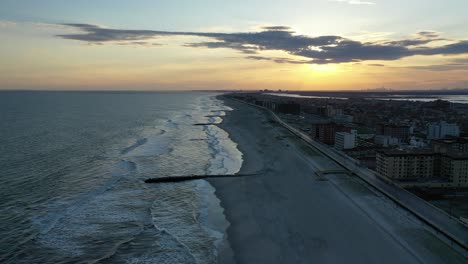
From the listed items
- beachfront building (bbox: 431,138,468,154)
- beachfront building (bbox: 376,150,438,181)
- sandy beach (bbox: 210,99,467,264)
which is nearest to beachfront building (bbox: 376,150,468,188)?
beachfront building (bbox: 376,150,438,181)

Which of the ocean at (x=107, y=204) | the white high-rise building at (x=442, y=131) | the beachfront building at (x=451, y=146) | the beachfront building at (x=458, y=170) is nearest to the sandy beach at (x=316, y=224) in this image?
the ocean at (x=107, y=204)

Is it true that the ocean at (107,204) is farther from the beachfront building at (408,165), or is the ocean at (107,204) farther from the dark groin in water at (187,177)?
the beachfront building at (408,165)

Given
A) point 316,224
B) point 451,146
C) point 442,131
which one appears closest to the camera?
point 316,224

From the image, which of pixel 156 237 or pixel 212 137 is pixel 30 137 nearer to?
pixel 212 137

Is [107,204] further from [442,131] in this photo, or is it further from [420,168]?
[442,131]

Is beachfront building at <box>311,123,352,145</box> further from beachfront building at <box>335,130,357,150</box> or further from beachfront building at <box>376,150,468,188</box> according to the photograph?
beachfront building at <box>376,150,468,188</box>

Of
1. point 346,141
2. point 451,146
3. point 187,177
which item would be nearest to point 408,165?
point 451,146
